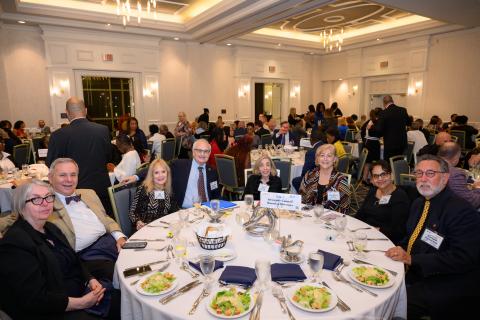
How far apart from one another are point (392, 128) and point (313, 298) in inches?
211

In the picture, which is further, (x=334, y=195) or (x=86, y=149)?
(x=86, y=149)

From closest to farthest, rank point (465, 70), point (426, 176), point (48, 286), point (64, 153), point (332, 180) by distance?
point (48, 286) → point (426, 176) → point (332, 180) → point (64, 153) → point (465, 70)

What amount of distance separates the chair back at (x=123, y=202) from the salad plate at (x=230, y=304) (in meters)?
1.59

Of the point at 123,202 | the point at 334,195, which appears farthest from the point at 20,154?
the point at 334,195

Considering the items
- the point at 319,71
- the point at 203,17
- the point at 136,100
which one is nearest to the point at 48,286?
the point at 203,17

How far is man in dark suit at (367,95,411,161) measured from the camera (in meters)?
5.88

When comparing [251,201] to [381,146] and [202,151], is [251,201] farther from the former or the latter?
[381,146]

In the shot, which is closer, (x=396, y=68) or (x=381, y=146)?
(x=381, y=146)

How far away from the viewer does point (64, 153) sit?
3217 mm

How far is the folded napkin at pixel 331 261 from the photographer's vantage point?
168cm

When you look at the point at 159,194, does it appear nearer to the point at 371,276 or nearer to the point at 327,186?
the point at 327,186

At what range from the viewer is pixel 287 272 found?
1589 millimetres

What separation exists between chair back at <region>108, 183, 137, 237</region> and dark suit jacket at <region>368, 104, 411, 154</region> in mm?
4911

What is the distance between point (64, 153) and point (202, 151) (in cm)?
143
